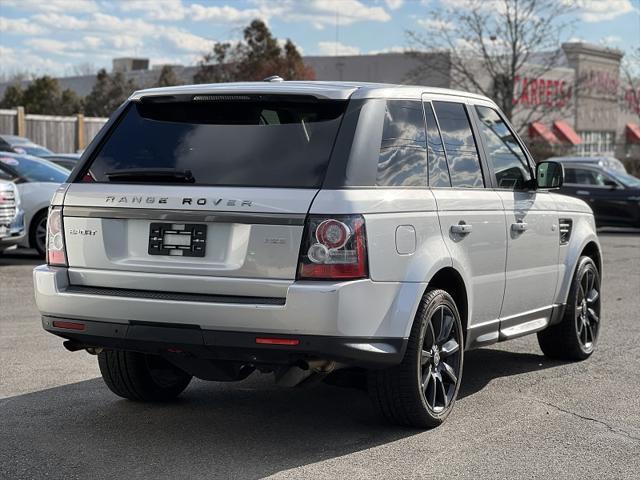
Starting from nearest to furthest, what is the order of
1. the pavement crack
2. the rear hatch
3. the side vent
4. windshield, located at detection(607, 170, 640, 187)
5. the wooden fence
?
the rear hatch, the pavement crack, the side vent, windshield, located at detection(607, 170, 640, 187), the wooden fence

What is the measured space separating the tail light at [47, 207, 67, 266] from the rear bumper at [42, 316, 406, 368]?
454mm

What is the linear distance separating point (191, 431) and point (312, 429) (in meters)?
0.67

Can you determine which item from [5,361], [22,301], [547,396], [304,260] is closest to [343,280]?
[304,260]

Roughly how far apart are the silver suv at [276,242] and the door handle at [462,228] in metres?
0.02

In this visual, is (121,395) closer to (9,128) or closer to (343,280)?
(343,280)

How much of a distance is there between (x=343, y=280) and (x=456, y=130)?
5.86 feet

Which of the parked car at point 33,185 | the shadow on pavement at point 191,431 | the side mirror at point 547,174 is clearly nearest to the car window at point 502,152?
the side mirror at point 547,174

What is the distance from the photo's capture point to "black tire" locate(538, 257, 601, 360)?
805cm

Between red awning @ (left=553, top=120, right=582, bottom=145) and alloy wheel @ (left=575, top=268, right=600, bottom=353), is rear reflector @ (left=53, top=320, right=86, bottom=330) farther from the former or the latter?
red awning @ (left=553, top=120, right=582, bottom=145)

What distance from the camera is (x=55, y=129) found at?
4109 cm

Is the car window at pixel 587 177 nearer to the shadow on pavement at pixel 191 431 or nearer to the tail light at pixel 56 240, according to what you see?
the shadow on pavement at pixel 191 431

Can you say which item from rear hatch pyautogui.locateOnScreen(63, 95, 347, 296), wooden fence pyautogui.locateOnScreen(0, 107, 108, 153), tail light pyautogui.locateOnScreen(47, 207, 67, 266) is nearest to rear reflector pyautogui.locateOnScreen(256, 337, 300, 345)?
rear hatch pyautogui.locateOnScreen(63, 95, 347, 296)

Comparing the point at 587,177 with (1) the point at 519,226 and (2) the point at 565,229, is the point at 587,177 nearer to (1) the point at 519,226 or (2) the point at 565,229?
(2) the point at 565,229

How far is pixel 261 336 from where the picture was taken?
530 centimetres
